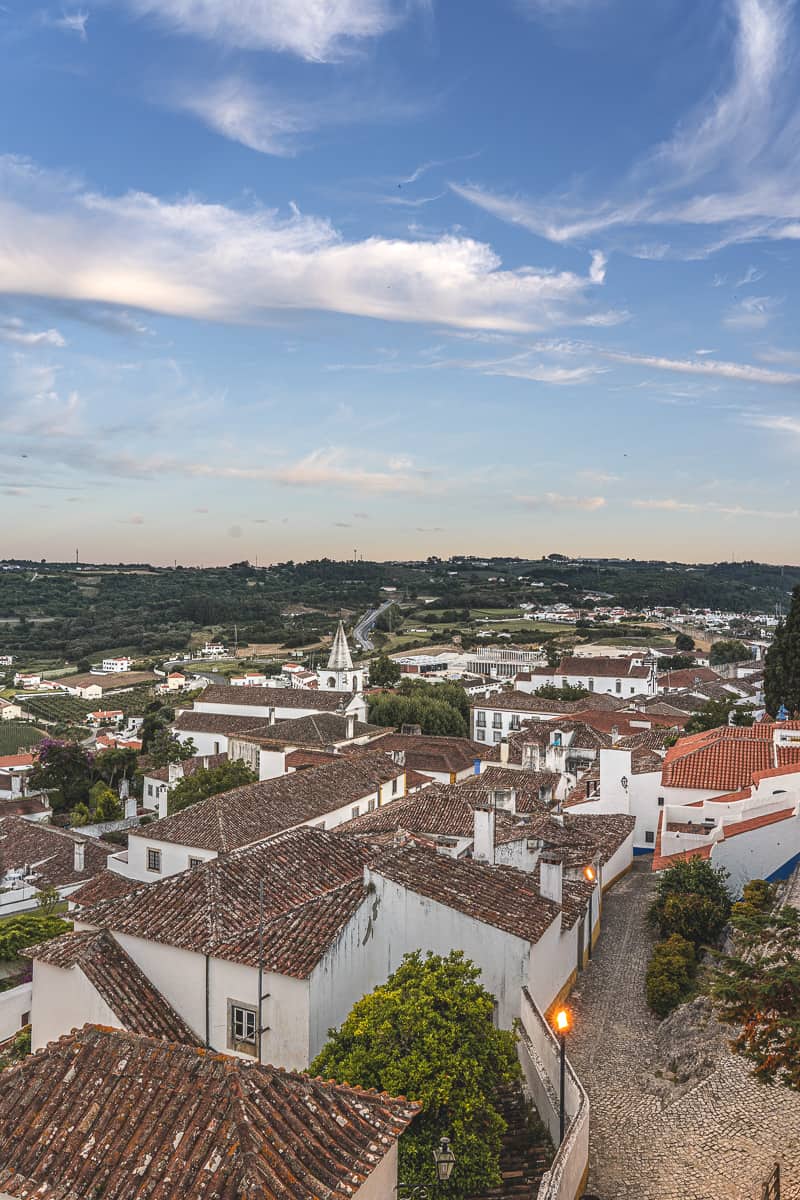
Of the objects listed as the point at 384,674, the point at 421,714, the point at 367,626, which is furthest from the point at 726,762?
the point at 367,626

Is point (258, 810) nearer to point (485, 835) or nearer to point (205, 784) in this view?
point (205, 784)

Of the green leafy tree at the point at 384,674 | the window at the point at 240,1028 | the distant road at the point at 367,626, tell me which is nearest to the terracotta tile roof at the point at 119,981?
the window at the point at 240,1028

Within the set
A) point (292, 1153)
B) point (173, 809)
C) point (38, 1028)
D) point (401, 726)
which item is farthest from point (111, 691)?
point (292, 1153)

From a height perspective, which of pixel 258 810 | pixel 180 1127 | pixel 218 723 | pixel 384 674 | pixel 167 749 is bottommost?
pixel 167 749

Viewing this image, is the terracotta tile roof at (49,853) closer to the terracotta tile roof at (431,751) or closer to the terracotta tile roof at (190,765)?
the terracotta tile roof at (190,765)

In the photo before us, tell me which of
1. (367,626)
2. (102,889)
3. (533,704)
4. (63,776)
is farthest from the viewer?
(367,626)

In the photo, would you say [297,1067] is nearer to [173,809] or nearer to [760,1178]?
[760,1178]
